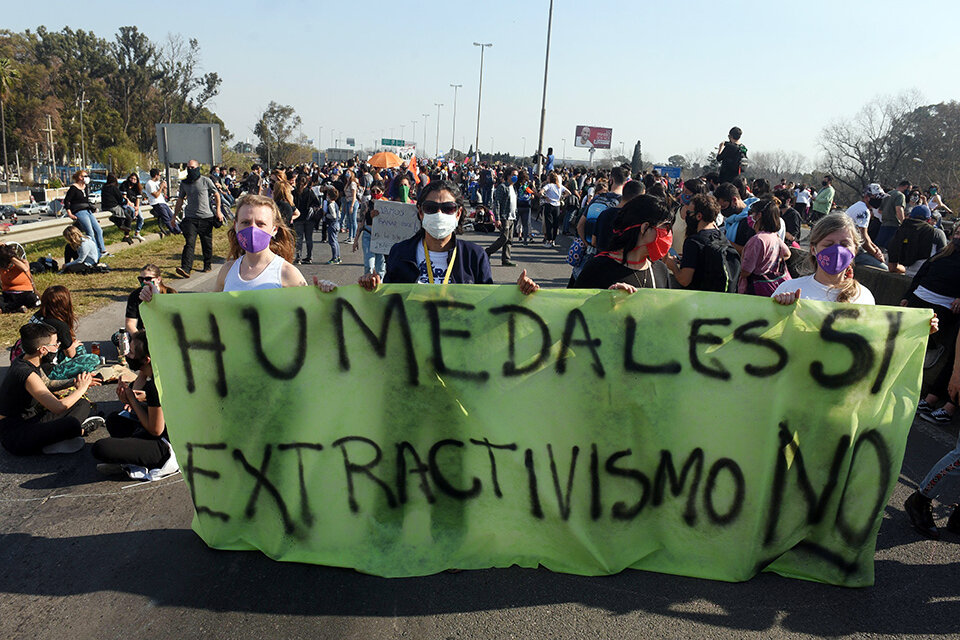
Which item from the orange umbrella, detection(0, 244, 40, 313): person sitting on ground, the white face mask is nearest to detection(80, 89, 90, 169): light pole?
the orange umbrella

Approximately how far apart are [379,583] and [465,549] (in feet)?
1.44

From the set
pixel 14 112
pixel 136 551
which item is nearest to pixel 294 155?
pixel 14 112

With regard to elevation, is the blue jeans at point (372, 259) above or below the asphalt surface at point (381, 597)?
above

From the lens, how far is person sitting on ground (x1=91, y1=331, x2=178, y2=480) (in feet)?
14.2

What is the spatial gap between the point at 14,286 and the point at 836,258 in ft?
28.4

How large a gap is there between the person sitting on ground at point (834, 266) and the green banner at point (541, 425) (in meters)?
0.42

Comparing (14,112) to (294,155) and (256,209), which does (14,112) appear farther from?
(256,209)

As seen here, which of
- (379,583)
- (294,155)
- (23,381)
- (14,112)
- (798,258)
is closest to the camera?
(379,583)

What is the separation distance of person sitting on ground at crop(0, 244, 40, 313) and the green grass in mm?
143

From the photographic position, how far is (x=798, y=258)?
10.0 meters

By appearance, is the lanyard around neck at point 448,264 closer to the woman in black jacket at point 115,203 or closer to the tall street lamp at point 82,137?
the woman in black jacket at point 115,203

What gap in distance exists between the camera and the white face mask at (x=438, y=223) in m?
3.93

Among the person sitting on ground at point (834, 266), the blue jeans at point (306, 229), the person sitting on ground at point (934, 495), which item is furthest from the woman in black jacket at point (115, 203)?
the person sitting on ground at point (934, 495)

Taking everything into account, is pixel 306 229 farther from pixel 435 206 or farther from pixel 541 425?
pixel 541 425
